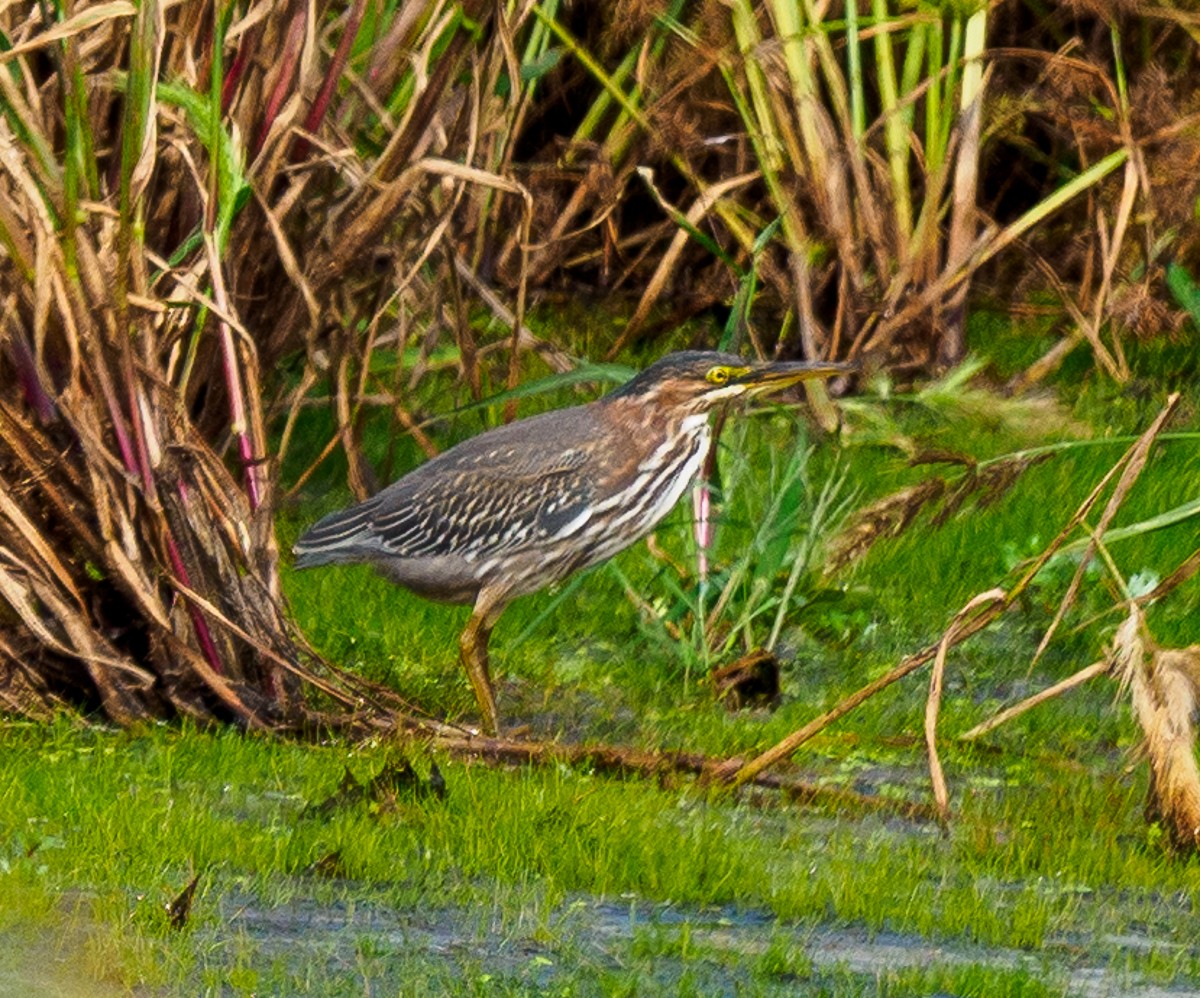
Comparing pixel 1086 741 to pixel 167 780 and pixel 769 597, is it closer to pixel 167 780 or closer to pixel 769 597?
pixel 769 597

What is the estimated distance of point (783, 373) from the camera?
8.02m

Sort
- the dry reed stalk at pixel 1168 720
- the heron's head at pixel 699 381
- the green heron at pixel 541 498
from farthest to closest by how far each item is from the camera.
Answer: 1. the heron's head at pixel 699 381
2. the green heron at pixel 541 498
3. the dry reed stalk at pixel 1168 720

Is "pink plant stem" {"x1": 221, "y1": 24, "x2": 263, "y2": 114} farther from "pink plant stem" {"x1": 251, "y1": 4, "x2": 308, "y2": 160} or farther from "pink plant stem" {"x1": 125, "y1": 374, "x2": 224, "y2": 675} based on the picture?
"pink plant stem" {"x1": 125, "y1": 374, "x2": 224, "y2": 675}

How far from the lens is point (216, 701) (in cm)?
736

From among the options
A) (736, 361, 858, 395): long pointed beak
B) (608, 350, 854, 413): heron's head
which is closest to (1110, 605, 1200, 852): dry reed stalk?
(736, 361, 858, 395): long pointed beak

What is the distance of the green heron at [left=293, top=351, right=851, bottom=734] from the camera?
7.88m

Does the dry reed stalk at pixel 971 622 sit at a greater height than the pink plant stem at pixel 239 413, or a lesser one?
lesser

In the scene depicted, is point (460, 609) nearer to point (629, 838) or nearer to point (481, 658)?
point (481, 658)

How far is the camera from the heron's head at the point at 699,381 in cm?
809

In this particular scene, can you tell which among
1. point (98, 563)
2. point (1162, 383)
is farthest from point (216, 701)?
point (1162, 383)

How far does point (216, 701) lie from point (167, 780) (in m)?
0.68

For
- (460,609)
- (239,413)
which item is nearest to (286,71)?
(239,413)

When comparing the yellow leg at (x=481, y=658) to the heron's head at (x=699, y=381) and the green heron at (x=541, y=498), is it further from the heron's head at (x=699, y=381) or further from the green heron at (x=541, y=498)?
the heron's head at (x=699, y=381)

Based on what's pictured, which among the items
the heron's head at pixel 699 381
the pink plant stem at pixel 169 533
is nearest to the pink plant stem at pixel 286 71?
the pink plant stem at pixel 169 533
